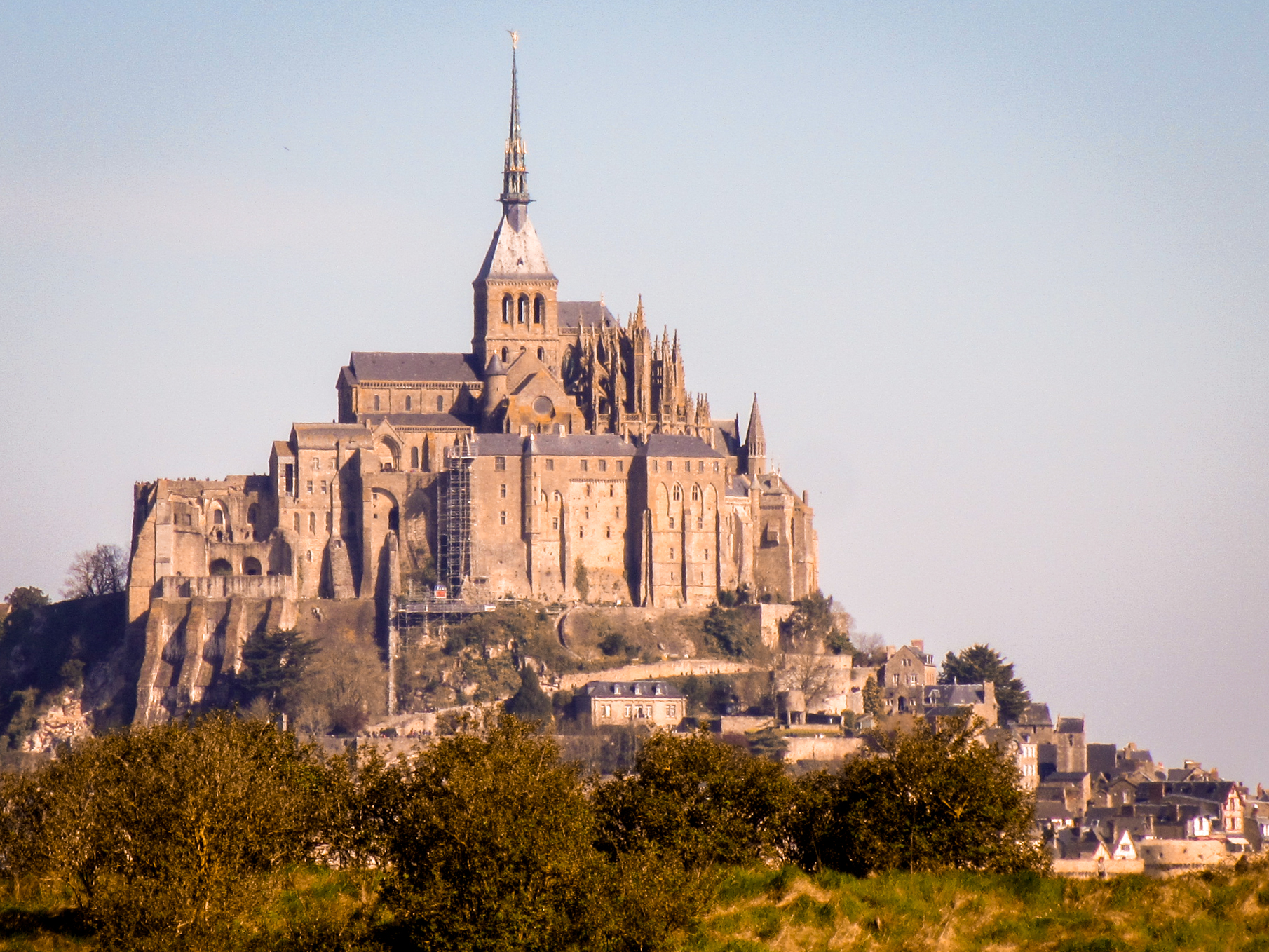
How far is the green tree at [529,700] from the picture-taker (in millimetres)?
104562

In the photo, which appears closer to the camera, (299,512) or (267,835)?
(267,835)

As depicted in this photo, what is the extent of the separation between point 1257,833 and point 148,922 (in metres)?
65.9

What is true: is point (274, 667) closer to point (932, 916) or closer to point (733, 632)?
point (733, 632)

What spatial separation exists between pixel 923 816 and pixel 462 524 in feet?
216

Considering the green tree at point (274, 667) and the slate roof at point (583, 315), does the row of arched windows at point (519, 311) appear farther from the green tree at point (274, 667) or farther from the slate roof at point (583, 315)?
the green tree at point (274, 667)

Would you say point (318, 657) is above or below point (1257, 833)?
above

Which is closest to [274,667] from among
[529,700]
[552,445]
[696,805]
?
[529,700]

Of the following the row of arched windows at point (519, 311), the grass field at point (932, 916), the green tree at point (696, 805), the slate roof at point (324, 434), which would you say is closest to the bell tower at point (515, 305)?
the row of arched windows at point (519, 311)

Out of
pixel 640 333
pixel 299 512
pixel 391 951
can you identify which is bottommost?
pixel 391 951

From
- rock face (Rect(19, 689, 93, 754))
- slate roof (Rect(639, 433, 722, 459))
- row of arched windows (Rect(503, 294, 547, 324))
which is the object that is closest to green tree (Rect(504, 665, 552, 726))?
slate roof (Rect(639, 433, 722, 459))

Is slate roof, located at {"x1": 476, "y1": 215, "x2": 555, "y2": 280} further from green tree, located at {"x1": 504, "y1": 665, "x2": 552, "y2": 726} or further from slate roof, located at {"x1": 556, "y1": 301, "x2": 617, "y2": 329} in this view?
green tree, located at {"x1": 504, "y1": 665, "x2": 552, "y2": 726}

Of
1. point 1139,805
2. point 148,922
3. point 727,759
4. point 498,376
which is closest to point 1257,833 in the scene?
point 1139,805

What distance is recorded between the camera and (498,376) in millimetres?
117688

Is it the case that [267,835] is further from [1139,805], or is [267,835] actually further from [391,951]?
[1139,805]
